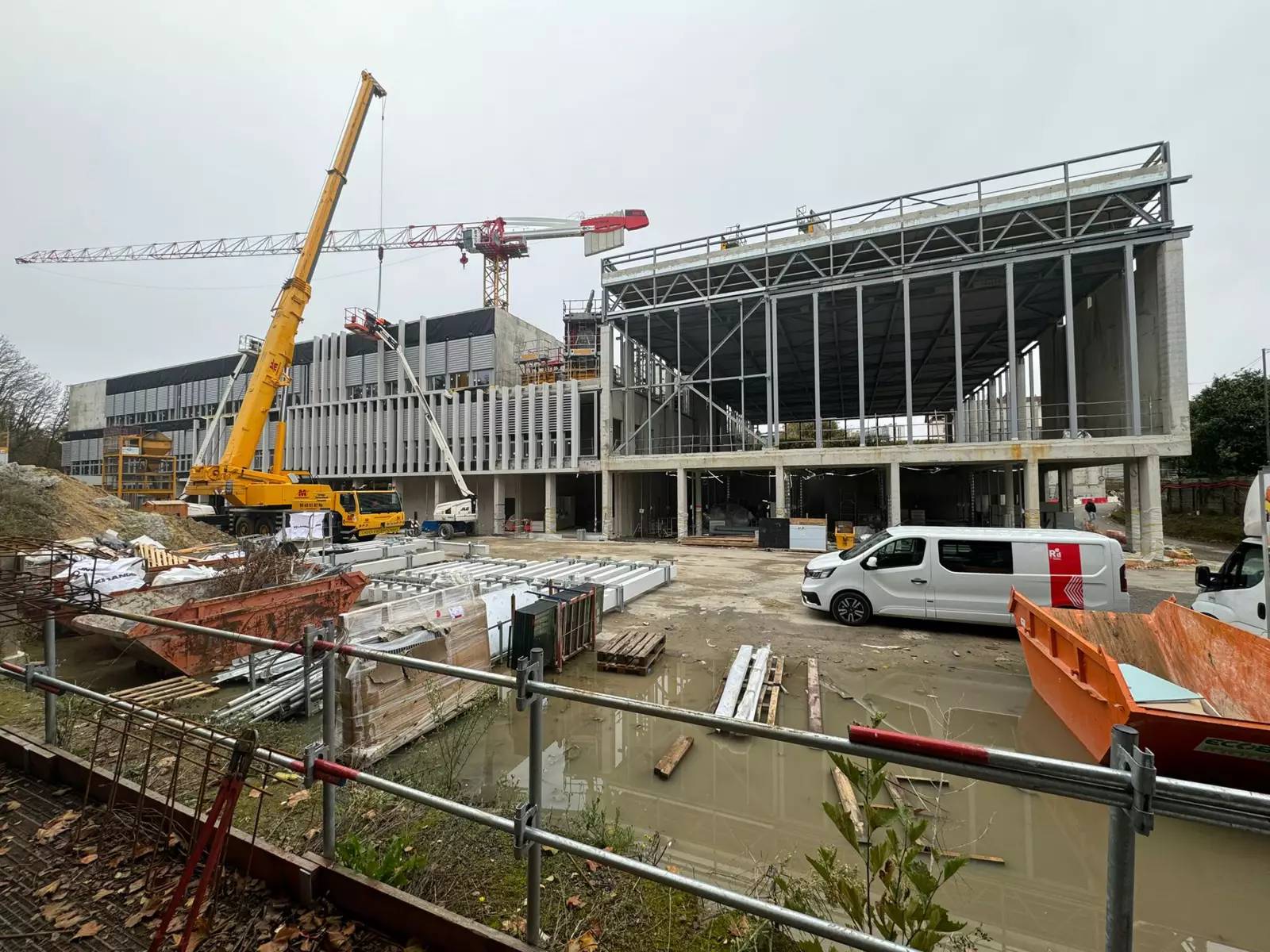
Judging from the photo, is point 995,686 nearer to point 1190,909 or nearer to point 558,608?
point 1190,909

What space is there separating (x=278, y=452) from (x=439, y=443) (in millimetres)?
10034

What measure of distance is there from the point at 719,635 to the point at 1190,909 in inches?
235

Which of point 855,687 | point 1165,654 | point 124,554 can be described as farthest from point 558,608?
point 124,554

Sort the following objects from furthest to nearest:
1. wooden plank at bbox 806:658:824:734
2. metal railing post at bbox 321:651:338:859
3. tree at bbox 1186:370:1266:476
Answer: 1. tree at bbox 1186:370:1266:476
2. wooden plank at bbox 806:658:824:734
3. metal railing post at bbox 321:651:338:859

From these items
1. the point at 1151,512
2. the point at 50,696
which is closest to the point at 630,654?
the point at 50,696

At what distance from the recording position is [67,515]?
13789mm

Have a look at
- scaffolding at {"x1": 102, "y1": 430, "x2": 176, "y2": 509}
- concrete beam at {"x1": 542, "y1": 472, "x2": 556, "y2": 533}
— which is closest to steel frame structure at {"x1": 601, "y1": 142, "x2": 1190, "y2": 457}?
concrete beam at {"x1": 542, "y1": 472, "x2": 556, "y2": 533}

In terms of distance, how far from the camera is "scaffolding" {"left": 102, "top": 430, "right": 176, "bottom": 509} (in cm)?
3441

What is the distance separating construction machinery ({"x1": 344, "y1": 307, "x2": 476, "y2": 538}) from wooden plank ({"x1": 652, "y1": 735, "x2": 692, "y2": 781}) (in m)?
24.1

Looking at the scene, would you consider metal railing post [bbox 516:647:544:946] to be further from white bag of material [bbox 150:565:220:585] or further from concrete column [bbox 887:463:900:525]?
concrete column [bbox 887:463:900:525]

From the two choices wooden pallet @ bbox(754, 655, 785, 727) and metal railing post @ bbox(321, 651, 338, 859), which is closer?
metal railing post @ bbox(321, 651, 338, 859)

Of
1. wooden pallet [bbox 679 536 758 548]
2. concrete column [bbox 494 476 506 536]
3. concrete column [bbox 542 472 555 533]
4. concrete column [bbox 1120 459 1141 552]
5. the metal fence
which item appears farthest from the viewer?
concrete column [bbox 494 476 506 536]

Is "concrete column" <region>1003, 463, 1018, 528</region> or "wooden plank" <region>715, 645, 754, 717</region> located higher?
"concrete column" <region>1003, 463, 1018, 528</region>

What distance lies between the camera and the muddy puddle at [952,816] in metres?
3.15
